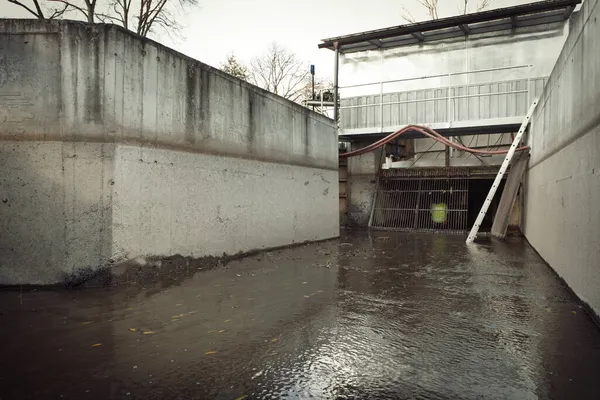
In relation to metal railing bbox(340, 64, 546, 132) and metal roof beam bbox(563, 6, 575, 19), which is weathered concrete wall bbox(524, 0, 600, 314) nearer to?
metal railing bbox(340, 64, 546, 132)

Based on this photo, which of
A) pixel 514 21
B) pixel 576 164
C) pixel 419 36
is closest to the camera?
pixel 576 164

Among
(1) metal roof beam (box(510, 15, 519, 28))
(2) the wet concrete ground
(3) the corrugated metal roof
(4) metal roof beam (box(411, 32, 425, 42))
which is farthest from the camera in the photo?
(4) metal roof beam (box(411, 32, 425, 42))

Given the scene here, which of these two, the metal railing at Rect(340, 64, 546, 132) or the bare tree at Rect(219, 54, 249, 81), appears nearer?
the metal railing at Rect(340, 64, 546, 132)

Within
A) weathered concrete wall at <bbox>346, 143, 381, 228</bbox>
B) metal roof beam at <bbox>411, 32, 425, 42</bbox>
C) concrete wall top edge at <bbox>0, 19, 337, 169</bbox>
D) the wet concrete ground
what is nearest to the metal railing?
weathered concrete wall at <bbox>346, 143, 381, 228</bbox>

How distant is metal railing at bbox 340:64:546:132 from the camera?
11266 millimetres

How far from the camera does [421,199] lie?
13.1 meters

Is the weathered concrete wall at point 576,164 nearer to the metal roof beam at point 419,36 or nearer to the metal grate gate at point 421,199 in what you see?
the metal grate gate at point 421,199

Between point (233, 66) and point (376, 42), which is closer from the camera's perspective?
point (376, 42)

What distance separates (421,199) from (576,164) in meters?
8.79

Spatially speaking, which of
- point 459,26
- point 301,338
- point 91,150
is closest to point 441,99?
point 459,26

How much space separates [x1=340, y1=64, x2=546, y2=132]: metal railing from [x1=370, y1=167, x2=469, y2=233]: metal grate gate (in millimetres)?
1779

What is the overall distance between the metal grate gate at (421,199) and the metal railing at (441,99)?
1.78 meters

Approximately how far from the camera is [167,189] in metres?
5.55

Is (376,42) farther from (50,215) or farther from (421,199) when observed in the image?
(50,215)
